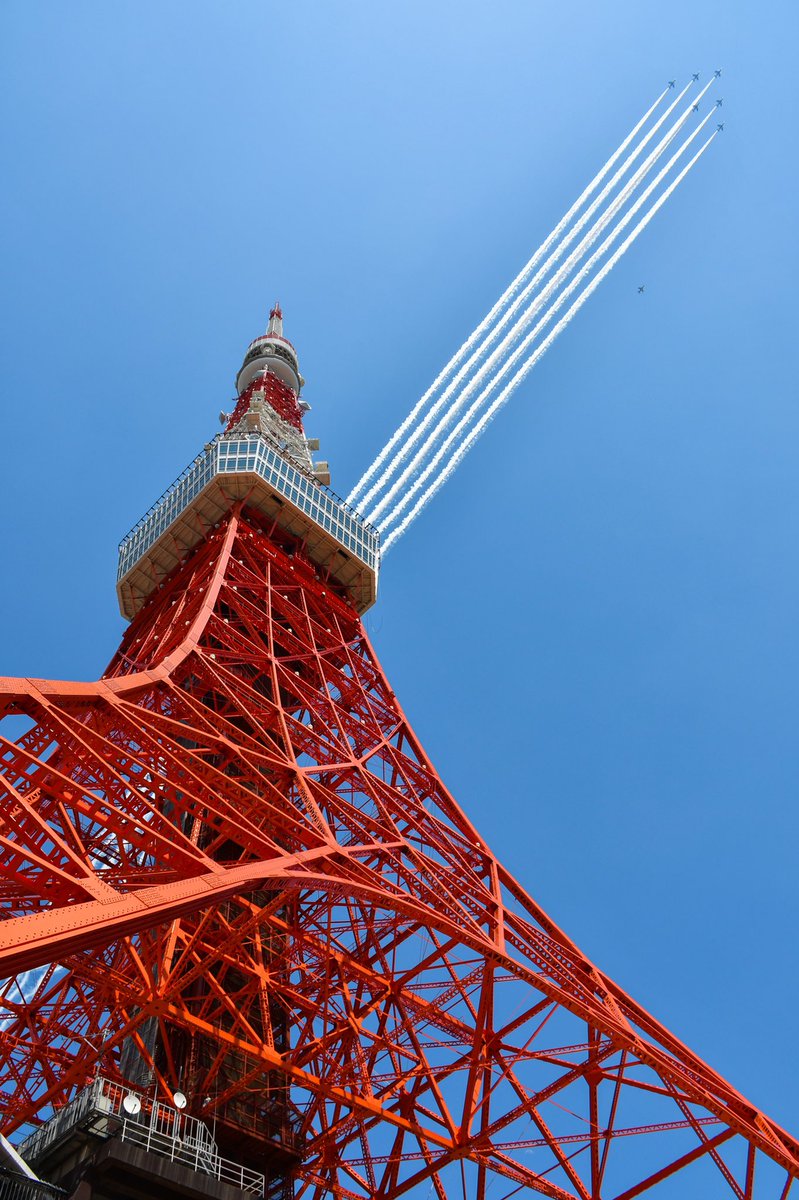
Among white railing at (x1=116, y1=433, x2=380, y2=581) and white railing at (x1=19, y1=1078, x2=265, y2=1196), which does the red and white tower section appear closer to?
white railing at (x1=116, y1=433, x2=380, y2=581)

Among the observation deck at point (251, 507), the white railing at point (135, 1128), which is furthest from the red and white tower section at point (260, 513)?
the white railing at point (135, 1128)

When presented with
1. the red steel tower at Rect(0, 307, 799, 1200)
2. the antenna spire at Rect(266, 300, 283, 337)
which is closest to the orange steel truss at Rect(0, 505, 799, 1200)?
the red steel tower at Rect(0, 307, 799, 1200)

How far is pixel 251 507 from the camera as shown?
38094mm

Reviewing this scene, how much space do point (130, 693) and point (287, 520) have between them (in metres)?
16.4

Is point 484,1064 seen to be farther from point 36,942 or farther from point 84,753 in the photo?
point 36,942

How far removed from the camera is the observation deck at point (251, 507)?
124ft

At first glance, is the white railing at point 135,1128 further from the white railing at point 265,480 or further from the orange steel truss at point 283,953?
the white railing at point 265,480

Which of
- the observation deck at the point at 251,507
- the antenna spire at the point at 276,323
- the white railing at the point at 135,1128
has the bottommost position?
the white railing at the point at 135,1128

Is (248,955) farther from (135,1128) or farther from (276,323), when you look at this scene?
(276,323)

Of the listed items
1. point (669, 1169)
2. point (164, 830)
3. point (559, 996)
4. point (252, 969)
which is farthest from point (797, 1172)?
point (164, 830)

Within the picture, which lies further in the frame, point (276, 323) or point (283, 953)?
point (276, 323)

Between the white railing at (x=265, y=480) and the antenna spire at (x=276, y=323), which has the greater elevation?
the antenna spire at (x=276, y=323)

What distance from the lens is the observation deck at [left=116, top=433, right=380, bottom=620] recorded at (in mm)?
37750

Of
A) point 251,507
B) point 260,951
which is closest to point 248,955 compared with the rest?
point 260,951
